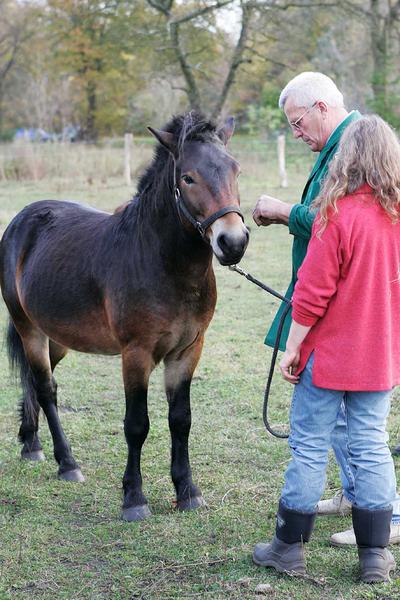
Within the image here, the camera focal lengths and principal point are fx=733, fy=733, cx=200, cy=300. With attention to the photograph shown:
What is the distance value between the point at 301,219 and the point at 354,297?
437 mm

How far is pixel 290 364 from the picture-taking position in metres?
2.88

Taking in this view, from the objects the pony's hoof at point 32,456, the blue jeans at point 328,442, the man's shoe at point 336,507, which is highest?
the blue jeans at point 328,442

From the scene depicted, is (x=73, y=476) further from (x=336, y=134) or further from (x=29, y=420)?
(x=336, y=134)

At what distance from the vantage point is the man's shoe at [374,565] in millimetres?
2936

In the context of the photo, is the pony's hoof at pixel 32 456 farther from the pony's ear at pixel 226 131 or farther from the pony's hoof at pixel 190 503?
Answer: the pony's ear at pixel 226 131

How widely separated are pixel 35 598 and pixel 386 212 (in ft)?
6.75

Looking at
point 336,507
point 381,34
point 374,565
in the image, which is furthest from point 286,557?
point 381,34

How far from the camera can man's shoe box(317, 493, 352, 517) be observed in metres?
3.70

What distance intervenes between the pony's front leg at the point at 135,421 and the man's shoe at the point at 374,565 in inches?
48.7

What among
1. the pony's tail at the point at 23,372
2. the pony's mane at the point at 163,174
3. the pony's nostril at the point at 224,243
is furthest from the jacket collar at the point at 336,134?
the pony's tail at the point at 23,372

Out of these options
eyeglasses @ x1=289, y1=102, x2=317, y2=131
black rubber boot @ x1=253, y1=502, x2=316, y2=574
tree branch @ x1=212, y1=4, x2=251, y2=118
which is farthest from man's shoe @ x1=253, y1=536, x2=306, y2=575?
tree branch @ x1=212, y1=4, x2=251, y2=118

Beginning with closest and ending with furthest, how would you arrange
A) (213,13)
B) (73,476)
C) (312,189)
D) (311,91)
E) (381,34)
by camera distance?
(311,91), (312,189), (73,476), (213,13), (381,34)

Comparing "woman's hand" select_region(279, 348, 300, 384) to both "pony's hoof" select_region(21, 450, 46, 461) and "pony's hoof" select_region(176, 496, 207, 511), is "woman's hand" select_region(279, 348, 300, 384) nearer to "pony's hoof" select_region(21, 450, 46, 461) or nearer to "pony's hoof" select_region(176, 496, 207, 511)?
"pony's hoof" select_region(176, 496, 207, 511)

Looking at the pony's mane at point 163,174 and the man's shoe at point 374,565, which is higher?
the pony's mane at point 163,174
